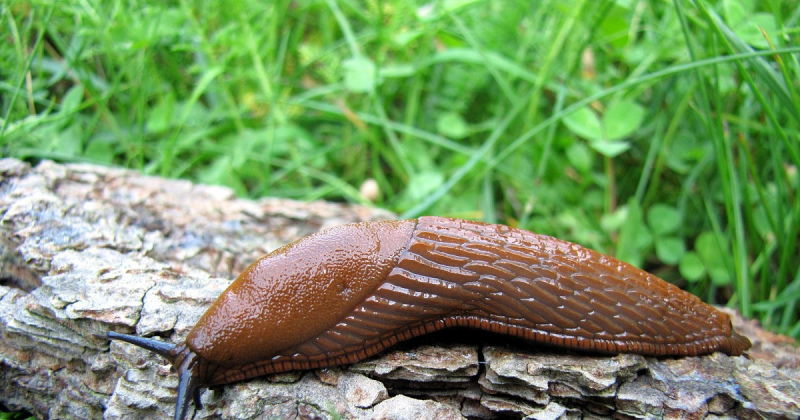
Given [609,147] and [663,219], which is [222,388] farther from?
[663,219]

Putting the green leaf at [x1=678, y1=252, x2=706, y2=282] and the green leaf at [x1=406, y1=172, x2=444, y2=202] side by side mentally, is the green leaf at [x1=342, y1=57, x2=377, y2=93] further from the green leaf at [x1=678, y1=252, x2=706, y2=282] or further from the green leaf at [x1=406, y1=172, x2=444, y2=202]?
the green leaf at [x1=678, y1=252, x2=706, y2=282]

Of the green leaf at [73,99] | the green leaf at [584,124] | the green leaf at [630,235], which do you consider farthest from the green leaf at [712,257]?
the green leaf at [73,99]

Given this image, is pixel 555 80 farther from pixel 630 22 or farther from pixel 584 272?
pixel 584 272

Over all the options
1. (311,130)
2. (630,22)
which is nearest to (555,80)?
(630,22)

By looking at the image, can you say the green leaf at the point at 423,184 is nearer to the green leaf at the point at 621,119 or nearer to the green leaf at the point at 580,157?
the green leaf at the point at 580,157

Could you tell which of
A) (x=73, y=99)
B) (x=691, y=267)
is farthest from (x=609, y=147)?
(x=73, y=99)

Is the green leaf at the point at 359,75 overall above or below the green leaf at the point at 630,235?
above

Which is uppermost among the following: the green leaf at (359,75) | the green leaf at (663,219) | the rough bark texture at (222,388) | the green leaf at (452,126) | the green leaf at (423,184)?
the green leaf at (359,75)
